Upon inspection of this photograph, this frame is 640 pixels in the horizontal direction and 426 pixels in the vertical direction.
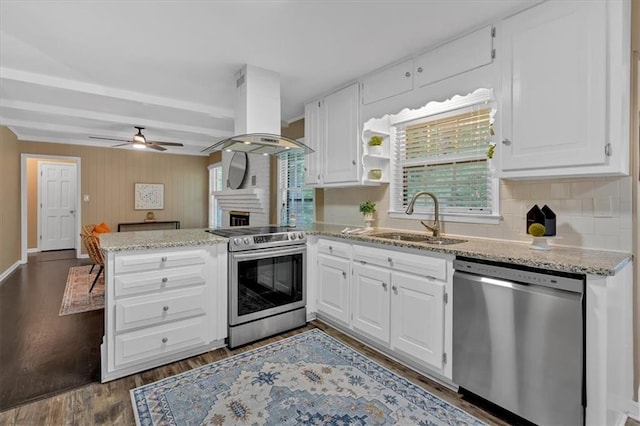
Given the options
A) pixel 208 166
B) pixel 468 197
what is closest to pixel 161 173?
pixel 208 166

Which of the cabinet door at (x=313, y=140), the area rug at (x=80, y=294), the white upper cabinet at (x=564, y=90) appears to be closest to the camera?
the white upper cabinet at (x=564, y=90)

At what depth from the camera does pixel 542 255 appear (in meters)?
1.78

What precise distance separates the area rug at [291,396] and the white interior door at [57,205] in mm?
7467

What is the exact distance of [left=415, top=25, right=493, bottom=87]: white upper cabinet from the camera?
2.23m

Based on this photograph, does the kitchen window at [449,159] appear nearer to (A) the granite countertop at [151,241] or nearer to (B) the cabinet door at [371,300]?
(B) the cabinet door at [371,300]

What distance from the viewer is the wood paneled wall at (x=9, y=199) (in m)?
4.96

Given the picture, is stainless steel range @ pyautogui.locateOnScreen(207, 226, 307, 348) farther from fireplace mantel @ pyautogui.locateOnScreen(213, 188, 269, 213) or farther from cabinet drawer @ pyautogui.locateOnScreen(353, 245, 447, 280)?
fireplace mantel @ pyautogui.locateOnScreen(213, 188, 269, 213)

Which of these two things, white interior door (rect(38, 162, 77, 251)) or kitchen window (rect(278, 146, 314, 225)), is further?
white interior door (rect(38, 162, 77, 251))

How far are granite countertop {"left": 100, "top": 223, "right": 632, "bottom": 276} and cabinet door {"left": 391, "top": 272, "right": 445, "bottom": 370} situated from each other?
0.85ft

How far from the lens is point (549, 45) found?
190cm

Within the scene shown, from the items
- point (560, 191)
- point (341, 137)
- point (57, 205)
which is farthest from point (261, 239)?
point (57, 205)

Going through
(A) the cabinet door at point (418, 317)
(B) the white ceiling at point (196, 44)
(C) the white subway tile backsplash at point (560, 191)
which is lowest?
(A) the cabinet door at point (418, 317)

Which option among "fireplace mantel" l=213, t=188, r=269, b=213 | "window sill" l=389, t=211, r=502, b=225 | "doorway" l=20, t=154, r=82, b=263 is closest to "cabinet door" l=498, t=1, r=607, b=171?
"window sill" l=389, t=211, r=502, b=225

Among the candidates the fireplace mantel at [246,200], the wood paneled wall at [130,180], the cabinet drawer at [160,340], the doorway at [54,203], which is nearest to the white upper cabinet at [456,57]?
the cabinet drawer at [160,340]
